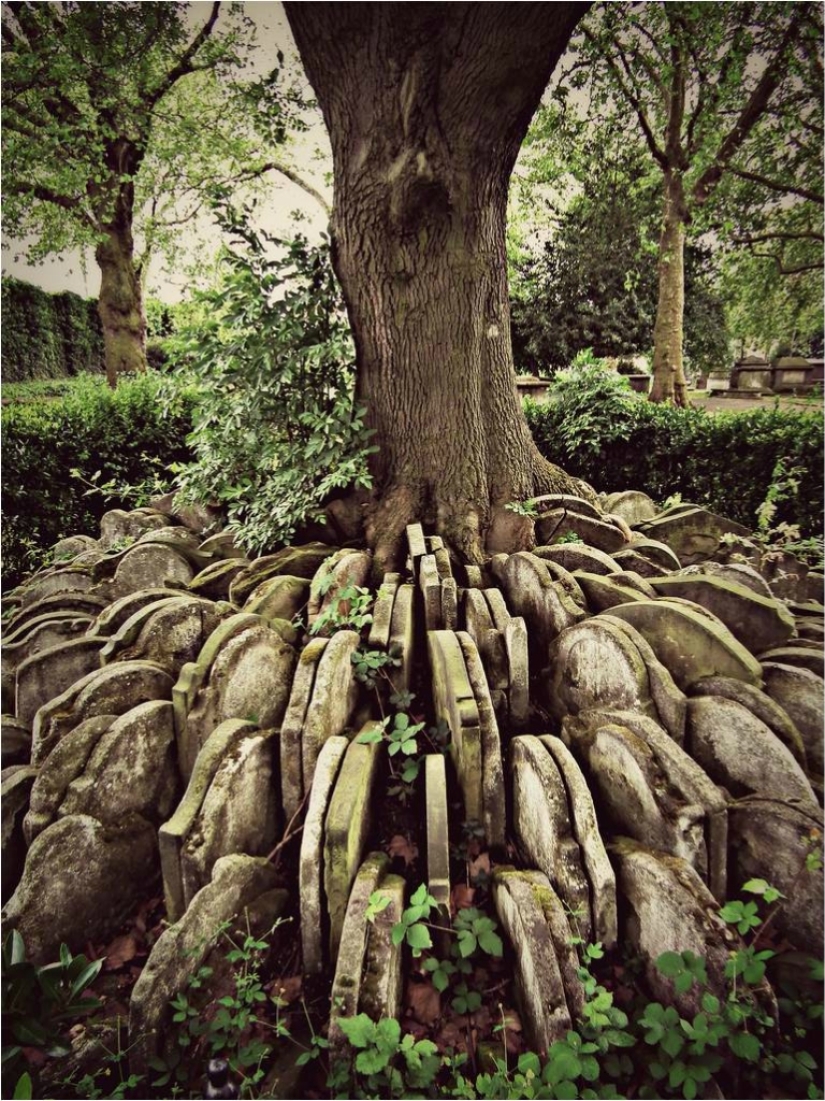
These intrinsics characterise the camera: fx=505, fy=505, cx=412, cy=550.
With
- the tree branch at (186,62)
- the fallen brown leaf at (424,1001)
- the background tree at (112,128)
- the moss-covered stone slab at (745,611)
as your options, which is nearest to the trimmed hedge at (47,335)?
the background tree at (112,128)

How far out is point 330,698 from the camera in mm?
2355

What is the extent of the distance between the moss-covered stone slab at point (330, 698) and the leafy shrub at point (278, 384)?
1.33m

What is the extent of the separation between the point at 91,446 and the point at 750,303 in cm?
1721

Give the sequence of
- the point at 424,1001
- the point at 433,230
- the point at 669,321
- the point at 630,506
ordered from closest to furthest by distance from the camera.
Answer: the point at 424,1001
the point at 433,230
the point at 630,506
the point at 669,321

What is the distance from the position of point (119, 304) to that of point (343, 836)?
12583 millimetres

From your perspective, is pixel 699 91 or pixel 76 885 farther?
pixel 699 91

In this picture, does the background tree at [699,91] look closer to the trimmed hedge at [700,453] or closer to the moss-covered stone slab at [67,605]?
the trimmed hedge at [700,453]

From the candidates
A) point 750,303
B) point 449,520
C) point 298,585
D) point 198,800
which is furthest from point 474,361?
point 750,303

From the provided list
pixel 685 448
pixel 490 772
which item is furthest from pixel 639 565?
pixel 685 448

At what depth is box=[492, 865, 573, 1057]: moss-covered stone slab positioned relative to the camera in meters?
1.62

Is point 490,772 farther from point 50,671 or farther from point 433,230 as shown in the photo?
point 433,230

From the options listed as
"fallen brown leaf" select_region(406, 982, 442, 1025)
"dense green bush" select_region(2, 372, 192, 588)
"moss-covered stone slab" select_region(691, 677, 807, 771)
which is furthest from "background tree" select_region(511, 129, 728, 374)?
"fallen brown leaf" select_region(406, 982, 442, 1025)

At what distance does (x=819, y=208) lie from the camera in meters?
11.2

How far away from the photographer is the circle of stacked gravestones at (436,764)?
6.04 ft
